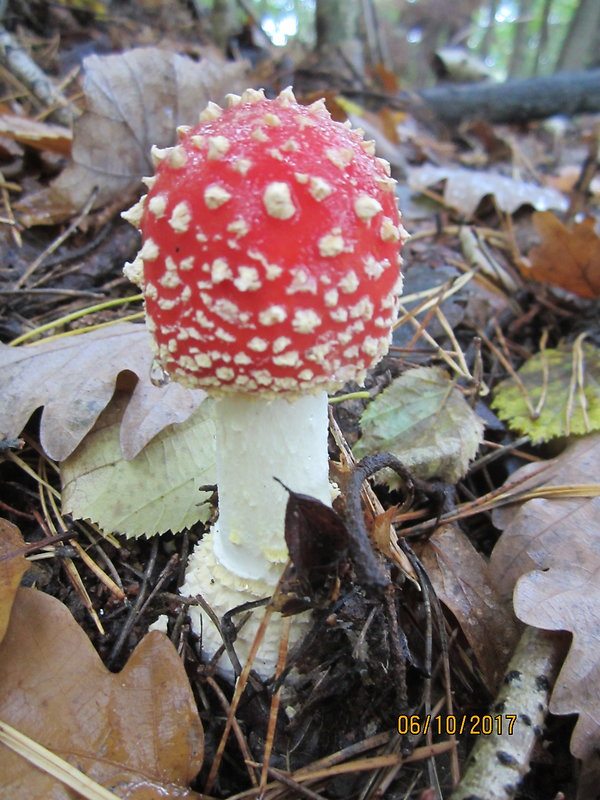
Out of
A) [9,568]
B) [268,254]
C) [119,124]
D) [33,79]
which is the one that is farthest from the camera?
[33,79]

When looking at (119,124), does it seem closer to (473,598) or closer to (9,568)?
(9,568)

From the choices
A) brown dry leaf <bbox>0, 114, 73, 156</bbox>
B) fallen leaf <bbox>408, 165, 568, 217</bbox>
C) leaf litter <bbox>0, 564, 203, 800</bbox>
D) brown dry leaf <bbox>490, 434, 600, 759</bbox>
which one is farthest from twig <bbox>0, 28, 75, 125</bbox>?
brown dry leaf <bbox>490, 434, 600, 759</bbox>

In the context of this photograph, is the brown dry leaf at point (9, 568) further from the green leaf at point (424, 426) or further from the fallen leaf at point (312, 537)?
the green leaf at point (424, 426)

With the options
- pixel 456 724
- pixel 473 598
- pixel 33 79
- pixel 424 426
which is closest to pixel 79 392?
pixel 424 426

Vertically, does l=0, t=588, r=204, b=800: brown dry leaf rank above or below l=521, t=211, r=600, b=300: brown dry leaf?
below

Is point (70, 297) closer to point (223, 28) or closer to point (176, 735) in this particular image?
point (176, 735)

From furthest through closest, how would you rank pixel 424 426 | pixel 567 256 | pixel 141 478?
1. pixel 567 256
2. pixel 424 426
3. pixel 141 478

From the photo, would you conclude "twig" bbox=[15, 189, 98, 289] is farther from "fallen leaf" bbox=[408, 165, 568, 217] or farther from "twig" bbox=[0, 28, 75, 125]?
"fallen leaf" bbox=[408, 165, 568, 217]

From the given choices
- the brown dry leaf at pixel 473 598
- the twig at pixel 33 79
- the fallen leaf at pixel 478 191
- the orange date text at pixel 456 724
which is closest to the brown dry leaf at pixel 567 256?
the fallen leaf at pixel 478 191
